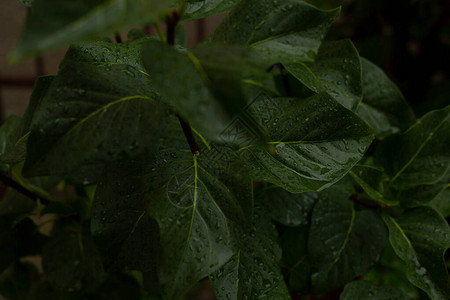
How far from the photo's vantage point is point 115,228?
33 cm

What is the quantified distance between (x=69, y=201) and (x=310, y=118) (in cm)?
35

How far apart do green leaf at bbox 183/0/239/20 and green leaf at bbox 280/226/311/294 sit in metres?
0.29

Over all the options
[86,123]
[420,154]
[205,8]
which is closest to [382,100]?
[420,154]

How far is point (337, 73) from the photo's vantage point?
429 millimetres

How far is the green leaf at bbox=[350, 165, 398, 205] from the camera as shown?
435 mm

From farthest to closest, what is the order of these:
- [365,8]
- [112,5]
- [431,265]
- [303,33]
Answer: [365,8]
[431,265]
[303,33]
[112,5]

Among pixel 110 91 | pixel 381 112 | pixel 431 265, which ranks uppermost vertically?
pixel 110 91

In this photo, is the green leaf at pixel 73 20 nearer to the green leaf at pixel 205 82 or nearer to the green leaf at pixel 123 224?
the green leaf at pixel 205 82

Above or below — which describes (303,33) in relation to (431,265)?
above

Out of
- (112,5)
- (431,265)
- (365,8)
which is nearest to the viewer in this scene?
(112,5)

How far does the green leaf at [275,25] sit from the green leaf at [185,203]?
10 centimetres

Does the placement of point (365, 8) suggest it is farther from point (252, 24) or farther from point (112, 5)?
point (112, 5)

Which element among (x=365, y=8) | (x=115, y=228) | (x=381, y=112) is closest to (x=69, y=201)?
(x=115, y=228)

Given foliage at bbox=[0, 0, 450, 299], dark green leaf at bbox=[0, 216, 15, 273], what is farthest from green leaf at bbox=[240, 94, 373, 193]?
dark green leaf at bbox=[0, 216, 15, 273]
